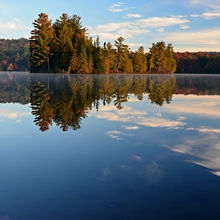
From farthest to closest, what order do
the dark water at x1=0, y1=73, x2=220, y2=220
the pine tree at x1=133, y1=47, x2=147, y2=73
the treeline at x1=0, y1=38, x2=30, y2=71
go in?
the treeline at x1=0, y1=38, x2=30, y2=71 < the pine tree at x1=133, y1=47, x2=147, y2=73 < the dark water at x1=0, y1=73, x2=220, y2=220

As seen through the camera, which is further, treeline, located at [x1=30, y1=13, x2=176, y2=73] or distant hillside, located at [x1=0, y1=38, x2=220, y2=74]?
distant hillside, located at [x1=0, y1=38, x2=220, y2=74]

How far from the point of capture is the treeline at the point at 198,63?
15875cm

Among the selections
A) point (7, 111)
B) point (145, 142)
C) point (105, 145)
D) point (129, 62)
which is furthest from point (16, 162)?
point (129, 62)

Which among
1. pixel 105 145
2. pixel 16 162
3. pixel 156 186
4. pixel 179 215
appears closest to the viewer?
pixel 179 215

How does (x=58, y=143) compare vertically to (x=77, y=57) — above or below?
below

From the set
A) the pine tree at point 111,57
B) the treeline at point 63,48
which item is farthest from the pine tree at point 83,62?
the pine tree at point 111,57

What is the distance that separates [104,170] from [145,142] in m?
2.33

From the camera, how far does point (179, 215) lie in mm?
3461

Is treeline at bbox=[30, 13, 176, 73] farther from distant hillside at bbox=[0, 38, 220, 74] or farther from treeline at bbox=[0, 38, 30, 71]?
treeline at bbox=[0, 38, 30, 71]

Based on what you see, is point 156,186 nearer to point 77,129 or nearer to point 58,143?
point 58,143

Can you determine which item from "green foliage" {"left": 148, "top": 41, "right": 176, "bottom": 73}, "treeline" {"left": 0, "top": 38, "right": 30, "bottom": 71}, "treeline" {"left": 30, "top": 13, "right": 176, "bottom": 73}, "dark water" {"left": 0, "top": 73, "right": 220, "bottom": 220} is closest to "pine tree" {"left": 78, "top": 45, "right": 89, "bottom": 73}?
"treeline" {"left": 30, "top": 13, "right": 176, "bottom": 73}

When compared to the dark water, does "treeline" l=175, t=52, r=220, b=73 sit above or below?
above

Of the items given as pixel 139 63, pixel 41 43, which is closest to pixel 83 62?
pixel 41 43

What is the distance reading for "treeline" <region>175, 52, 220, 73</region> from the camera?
521 ft
